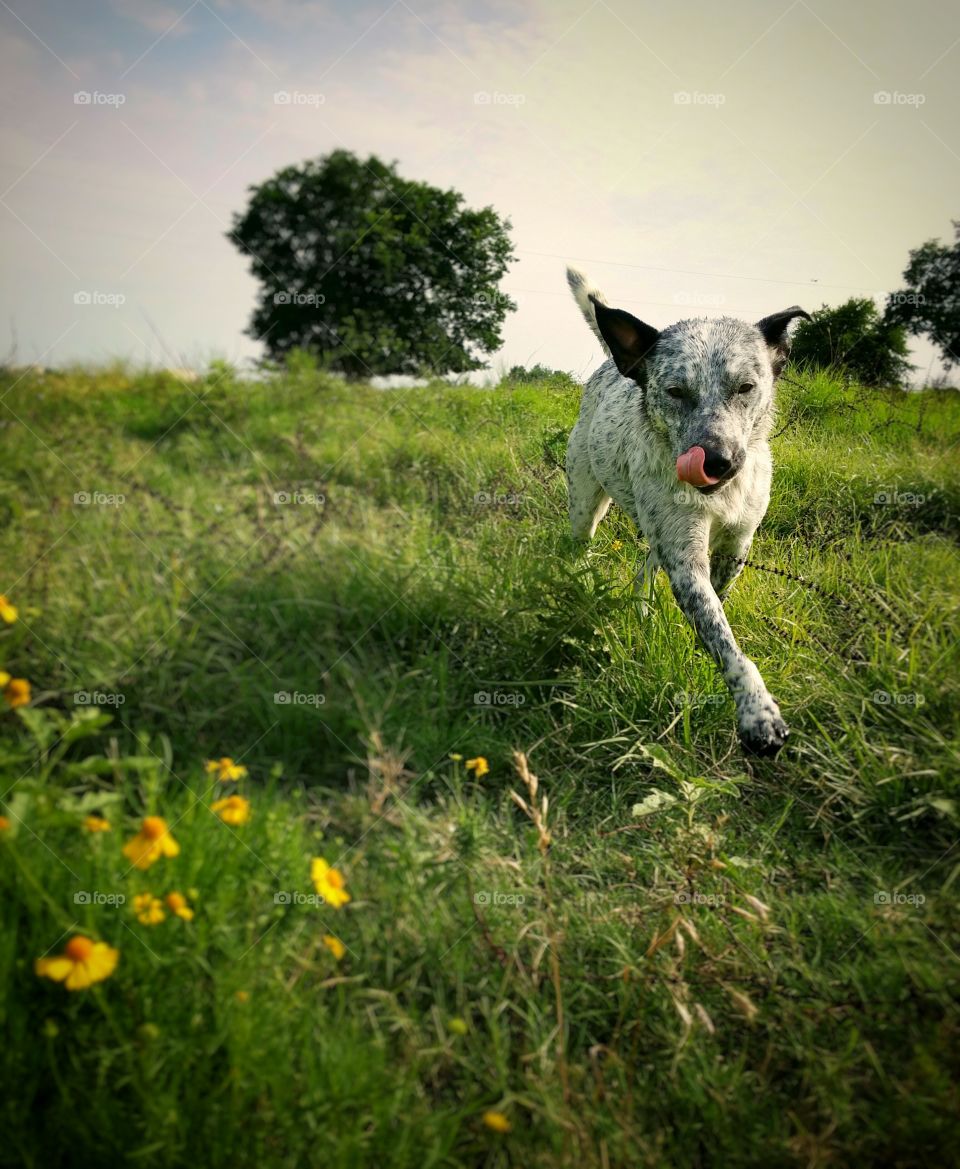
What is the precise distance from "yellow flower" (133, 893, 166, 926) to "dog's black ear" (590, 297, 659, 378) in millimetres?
3437

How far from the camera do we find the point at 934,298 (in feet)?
15.9

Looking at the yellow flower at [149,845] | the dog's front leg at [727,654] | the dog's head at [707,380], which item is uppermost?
the dog's head at [707,380]

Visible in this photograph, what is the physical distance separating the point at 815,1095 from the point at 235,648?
268 centimetres

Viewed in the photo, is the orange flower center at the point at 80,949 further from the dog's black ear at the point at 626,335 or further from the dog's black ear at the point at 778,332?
the dog's black ear at the point at 778,332

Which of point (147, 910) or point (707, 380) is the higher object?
point (707, 380)

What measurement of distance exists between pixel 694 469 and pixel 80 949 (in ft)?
9.58

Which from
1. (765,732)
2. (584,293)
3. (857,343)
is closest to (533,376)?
(584,293)

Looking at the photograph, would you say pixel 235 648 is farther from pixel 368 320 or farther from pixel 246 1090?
pixel 368 320

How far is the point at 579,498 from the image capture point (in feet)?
18.5

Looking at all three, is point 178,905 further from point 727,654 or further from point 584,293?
point 584,293

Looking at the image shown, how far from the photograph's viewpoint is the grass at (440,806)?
181 cm

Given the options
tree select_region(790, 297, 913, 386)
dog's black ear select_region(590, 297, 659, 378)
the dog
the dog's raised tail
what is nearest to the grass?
the dog

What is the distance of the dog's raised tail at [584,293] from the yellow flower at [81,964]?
492 centimetres

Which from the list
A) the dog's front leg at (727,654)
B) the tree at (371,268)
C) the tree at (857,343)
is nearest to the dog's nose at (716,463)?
the dog's front leg at (727,654)
